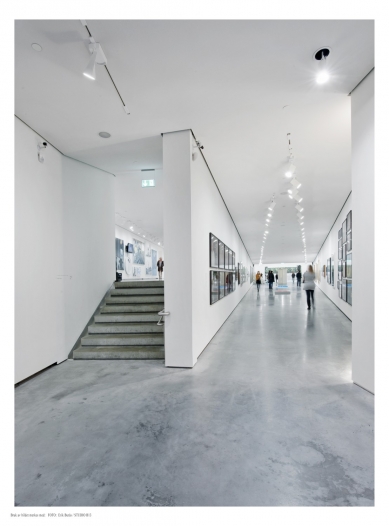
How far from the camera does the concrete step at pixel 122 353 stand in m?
4.42

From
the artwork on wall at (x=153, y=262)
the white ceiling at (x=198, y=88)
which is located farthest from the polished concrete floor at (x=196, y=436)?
the artwork on wall at (x=153, y=262)

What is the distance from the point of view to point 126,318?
534 cm

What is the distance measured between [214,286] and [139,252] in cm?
1042

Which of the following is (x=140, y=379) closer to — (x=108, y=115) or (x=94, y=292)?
(x=94, y=292)

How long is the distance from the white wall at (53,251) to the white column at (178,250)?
192 centimetres

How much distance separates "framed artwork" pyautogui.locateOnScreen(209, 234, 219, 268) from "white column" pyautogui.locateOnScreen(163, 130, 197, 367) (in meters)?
1.70

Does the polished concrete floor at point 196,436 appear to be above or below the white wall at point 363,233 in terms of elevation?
below

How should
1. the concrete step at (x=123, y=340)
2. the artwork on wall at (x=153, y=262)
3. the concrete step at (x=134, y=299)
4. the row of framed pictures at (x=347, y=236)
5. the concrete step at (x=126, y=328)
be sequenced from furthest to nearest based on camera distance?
the artwork on wall at (x=153, y=262)
the row of framed pictures at (x=347, y=236)
the concrete step at (x=134, y=299)
the concrete step at (x=126, y=328)
the concrete step at (x=123, y=340)

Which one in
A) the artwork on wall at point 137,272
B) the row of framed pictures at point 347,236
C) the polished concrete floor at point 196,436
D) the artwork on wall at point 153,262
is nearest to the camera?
the polished concrete floor at point 196,436

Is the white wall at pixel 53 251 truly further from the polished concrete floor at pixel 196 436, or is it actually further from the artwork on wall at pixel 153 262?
the artwork on wall at pixel 153 262

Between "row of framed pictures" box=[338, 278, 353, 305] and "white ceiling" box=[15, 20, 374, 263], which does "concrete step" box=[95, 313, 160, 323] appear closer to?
"white ceiling" box=[15, 20, 374, 263]

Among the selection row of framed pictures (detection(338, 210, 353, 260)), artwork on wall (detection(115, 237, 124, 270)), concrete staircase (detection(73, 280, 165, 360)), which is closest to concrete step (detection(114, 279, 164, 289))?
concrete staircase (detection(73, 280, 165, 360))

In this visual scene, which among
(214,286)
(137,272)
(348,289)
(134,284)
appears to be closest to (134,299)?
(134,284)

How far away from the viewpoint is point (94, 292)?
5598mm
